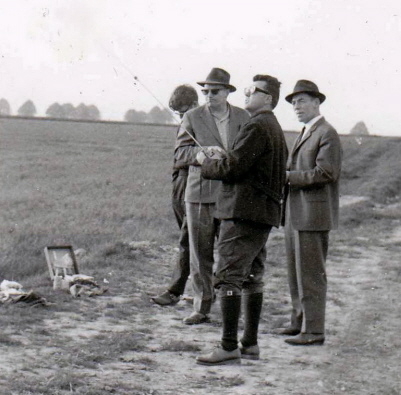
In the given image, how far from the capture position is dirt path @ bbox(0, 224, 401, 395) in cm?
522

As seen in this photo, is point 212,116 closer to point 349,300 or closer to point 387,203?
point 349,300

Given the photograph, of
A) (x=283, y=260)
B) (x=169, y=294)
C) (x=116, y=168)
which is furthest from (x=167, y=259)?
(x=116, y=168)

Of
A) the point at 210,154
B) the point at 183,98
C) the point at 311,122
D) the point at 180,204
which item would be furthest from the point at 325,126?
the point at 180,204

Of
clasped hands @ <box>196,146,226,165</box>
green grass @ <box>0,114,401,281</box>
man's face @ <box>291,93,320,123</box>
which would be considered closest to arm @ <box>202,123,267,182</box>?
clasped hands @ <box>196,146,226,165</box>

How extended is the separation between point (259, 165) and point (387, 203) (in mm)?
16898

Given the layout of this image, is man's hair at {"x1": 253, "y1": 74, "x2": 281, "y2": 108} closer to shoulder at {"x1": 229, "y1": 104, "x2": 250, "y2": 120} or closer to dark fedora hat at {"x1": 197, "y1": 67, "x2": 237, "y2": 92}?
dark fedora hat at {"x1": 197, "y1": 67, "x2": 237, "y2": 92}

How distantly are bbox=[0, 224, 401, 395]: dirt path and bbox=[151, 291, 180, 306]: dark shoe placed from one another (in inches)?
3.5

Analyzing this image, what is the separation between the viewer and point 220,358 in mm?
5617

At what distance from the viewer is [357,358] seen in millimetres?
6121

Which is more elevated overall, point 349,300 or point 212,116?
point 212,116

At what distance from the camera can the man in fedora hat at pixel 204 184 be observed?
6930 mm

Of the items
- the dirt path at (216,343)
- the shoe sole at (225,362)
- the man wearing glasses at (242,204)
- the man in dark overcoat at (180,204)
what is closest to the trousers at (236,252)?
the man wearing glasses at (242,204)

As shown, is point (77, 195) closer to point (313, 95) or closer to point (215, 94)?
point (215, 94)

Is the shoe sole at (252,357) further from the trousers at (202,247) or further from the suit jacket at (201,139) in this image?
the suit jacket at (201,139)
